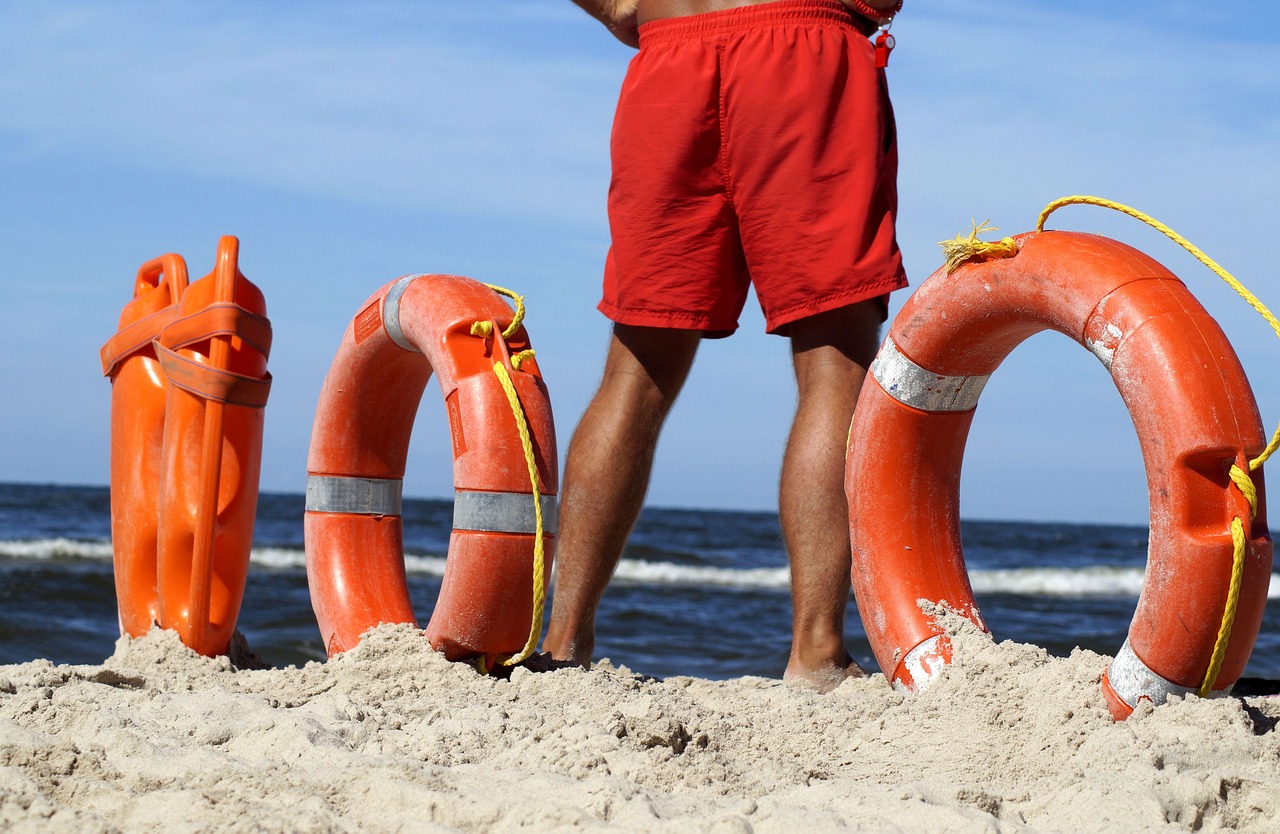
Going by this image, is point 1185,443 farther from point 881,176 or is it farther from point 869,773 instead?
point 881,176

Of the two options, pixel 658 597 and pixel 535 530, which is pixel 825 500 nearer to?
pixel 535 530

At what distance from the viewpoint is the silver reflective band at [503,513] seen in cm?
240

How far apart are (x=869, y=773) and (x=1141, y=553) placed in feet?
68.7

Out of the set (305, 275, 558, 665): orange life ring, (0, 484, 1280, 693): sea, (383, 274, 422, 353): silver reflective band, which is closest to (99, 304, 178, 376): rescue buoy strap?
(305, 275, 558, 665): orange life ring

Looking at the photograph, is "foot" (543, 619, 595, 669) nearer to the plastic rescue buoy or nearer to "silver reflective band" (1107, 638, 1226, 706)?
the plastic rescue buoy

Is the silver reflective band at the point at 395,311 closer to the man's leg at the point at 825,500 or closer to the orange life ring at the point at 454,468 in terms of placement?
the orange life ring at the point at 454,468

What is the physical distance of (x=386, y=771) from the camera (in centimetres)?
160

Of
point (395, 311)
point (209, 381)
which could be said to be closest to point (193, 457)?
point (209, 381)

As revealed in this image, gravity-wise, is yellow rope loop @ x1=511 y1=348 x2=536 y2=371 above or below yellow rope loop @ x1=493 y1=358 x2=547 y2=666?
above

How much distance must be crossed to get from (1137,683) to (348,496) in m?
1.85

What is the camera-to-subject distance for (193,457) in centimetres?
282

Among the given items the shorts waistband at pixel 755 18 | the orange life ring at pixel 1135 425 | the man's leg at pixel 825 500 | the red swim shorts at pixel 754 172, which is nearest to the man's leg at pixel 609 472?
the red swim shorts at pixel 754 172

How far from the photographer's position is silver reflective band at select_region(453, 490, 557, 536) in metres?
2.40

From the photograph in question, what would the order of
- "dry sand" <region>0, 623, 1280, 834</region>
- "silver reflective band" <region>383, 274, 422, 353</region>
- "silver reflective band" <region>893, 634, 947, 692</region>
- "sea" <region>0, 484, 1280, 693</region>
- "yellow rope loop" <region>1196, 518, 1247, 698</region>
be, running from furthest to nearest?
"sea" <region>0, 484, 1280, 693</region>, "silver reflective band" <region>383, 274, 422, 353</region>, "silver reflective band" <region>893, 634, 947, 692</region>, "yellow rope loop" <region>1196, 518, 1247, 698</region>, "dry sand" <region>0, 623, 1280, 834</region>
